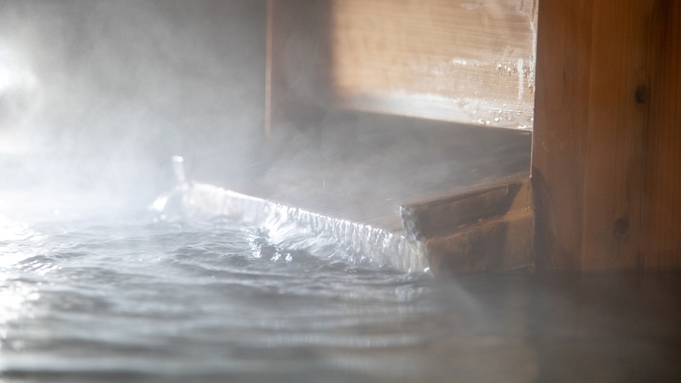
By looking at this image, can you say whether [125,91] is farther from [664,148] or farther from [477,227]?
[664,148]

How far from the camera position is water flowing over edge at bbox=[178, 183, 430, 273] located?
1975mm

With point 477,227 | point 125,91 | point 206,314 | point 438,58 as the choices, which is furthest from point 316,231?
point 125,91

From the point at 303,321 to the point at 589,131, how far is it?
1082mm

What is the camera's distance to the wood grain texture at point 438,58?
2463 mm

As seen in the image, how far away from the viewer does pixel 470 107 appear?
268 centimetres

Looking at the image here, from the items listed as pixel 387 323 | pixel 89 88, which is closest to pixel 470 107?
pixel 387 323

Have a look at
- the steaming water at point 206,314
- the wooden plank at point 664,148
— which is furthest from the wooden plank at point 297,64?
the wooden plank at point 664,148

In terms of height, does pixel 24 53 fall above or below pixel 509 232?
above

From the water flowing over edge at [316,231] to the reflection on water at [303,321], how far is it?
64mm

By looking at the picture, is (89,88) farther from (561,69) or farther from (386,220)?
(561,69)

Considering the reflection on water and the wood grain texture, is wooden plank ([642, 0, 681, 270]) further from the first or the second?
the wood grain texture

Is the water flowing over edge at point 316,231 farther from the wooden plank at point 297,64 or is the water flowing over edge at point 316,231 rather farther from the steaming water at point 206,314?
the wooden plank at point 297,64

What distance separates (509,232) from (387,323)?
0.70 meters

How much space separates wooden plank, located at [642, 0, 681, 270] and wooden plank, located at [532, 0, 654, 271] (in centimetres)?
3
